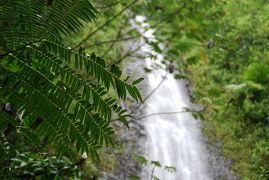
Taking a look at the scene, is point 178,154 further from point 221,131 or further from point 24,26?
point 24,26

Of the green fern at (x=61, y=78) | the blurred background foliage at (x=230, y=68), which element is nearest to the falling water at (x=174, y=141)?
the blurred background foliage at (x=230, y=68)

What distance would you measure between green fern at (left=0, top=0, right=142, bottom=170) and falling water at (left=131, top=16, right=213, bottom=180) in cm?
689

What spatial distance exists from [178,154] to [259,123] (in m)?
2.31

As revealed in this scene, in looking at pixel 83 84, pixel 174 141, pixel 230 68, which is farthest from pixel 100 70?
pixel 230 68

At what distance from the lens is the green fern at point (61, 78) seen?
0.94 metres

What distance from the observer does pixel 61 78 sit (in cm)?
99

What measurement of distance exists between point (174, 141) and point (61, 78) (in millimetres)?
8854

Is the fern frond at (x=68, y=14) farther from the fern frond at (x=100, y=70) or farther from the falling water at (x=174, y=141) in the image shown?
the falling water at (x=174, y=141)

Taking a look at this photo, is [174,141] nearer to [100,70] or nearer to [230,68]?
[230,68]

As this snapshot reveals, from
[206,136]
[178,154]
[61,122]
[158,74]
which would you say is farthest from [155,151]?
[61,122]

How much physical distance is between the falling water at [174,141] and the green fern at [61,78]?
689 centimetres

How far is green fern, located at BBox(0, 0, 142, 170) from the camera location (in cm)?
94

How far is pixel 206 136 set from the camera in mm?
9805

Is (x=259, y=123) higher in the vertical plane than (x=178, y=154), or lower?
higher
